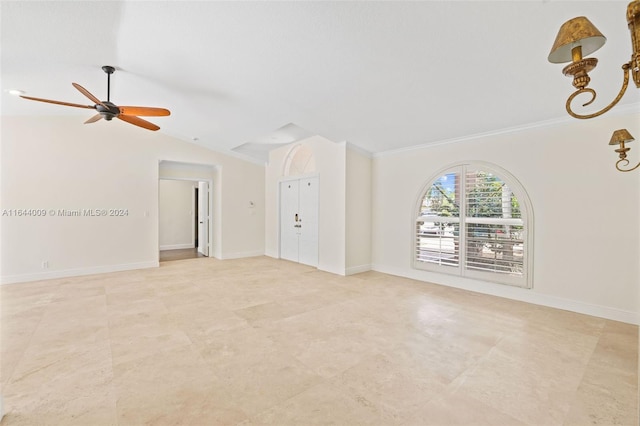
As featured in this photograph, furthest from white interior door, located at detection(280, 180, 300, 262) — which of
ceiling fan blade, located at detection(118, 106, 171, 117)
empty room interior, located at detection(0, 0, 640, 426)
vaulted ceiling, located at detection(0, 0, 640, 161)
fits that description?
ceiling fan blade, located at detection(118, 106, 171, 117)

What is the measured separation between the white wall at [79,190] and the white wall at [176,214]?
3.01 metres

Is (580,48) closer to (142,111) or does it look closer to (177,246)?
(142,111)

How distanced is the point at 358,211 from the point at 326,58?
3295 millimetres

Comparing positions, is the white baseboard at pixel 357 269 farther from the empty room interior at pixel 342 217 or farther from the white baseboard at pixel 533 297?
the white baseboard at pixel 533 297

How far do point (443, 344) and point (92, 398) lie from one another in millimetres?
2893

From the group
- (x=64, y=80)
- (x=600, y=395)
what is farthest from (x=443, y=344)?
(x=64, y=80)

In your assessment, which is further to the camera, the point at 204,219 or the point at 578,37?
the point at 204,219

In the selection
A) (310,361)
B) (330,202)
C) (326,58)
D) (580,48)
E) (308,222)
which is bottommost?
(310,361)

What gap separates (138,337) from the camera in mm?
2906

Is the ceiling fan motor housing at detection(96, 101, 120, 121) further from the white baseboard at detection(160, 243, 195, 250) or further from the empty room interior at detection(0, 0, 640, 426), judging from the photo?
the white baseboard at detection(160, 243, 195, 250)

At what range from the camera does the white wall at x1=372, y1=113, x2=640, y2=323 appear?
10.9ft

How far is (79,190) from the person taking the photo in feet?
18.6

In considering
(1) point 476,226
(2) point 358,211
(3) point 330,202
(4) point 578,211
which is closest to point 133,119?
(3) point 330,202

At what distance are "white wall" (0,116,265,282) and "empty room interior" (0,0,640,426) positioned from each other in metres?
0.03
